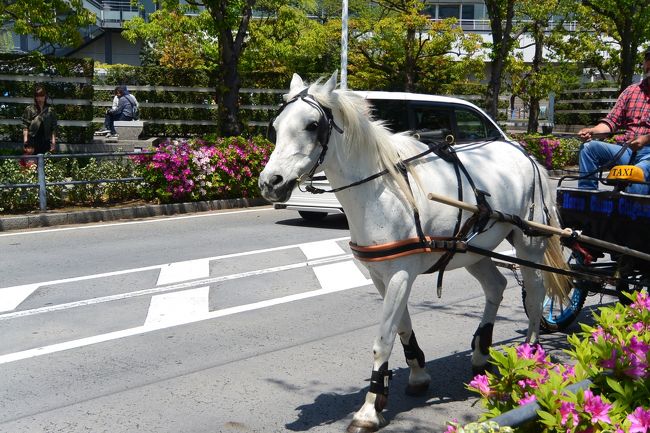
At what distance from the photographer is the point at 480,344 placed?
5605mm

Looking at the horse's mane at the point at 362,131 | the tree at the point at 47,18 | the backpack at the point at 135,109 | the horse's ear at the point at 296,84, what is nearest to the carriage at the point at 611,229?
the horse's mane at the point at 362,131

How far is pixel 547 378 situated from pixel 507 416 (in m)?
0.53

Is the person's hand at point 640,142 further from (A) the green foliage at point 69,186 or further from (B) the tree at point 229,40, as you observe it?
(B) the tree at point 229,40

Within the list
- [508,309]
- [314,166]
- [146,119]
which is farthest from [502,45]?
[314,166]

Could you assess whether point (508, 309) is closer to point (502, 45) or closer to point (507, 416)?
point (507, 416)

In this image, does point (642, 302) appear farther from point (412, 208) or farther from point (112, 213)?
point (112, 213)

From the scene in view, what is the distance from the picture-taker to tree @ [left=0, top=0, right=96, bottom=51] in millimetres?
→ 17719

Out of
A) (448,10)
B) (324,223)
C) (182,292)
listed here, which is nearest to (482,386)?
(182,292)

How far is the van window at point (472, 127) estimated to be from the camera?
1284 cm

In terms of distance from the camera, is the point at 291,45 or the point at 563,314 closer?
the point at 563,314

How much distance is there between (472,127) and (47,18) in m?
10.9

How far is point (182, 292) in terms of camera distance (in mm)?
8461

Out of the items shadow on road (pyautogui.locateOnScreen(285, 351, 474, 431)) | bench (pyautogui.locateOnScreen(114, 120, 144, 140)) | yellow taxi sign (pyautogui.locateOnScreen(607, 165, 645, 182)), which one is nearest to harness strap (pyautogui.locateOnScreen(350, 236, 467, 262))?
shadow on road (pyautogui.locateOnScreen(285, 351, 474, 431))

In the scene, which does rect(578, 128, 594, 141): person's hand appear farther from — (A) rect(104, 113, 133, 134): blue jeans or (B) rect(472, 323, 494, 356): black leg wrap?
(A) rect(104, 113, 133, 134): blue jeans
